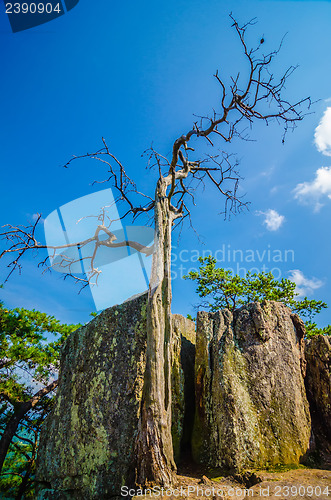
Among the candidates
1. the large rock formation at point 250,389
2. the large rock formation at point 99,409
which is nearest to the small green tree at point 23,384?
the large rock formation at point 99,409

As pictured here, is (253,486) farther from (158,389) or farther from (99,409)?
(99,409)

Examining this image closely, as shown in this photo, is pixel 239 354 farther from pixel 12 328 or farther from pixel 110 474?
pixel 12 328

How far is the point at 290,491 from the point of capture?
3.44 m

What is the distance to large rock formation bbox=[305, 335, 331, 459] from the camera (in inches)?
199

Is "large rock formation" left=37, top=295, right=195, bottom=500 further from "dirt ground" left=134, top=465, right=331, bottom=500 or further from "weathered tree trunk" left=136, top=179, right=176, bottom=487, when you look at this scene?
"dirt ground" left=134, top=465, right=331, bottom=500

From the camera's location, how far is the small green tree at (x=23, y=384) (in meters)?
7.29

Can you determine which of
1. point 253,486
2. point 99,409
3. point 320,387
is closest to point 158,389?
point 99,409

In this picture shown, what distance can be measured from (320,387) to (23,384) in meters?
7.13

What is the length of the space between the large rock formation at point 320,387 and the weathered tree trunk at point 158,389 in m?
2.85

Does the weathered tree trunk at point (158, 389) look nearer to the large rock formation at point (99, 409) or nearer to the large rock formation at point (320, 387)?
the large rock formation at point (99, 409)

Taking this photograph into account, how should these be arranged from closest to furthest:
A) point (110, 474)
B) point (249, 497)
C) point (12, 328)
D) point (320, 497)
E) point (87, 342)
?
point (320, 497) → point (249, 497) → point (110, 474) → point (87, 342) → point (12, 328)

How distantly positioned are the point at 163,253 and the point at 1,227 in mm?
4402

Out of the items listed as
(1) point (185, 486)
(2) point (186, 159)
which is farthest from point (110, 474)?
(2) point (186, 159)

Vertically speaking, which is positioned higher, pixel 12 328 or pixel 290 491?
pixel 12 328
